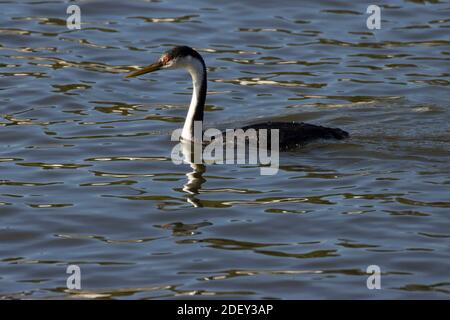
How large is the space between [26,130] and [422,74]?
5.71 metres

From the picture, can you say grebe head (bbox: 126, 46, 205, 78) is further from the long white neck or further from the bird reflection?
the bird reflection

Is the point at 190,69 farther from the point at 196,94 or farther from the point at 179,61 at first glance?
the point at 196,94

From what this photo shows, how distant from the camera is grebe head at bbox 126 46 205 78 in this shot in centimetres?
1475

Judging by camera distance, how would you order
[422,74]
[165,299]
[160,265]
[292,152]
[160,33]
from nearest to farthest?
[165,299]
[160,265]
[292,152]
[422,74]
[160,33]

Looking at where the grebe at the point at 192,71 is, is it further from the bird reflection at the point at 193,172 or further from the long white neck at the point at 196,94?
the bird reflection at the point at 193,172

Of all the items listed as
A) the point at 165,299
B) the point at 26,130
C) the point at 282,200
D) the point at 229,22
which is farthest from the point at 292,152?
the point at 229,22

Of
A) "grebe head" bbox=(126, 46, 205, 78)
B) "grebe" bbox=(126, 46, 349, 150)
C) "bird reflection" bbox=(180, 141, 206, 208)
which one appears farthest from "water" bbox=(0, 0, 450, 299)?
"grebe head" bbox=(126, 46, 205, 78)

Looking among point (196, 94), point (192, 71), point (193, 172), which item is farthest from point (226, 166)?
point (192, 71)

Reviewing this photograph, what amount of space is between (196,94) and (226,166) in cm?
131

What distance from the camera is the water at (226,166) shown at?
35.3 feet

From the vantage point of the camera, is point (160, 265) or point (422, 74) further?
point (422, 74)

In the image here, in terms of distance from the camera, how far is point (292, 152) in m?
14.2

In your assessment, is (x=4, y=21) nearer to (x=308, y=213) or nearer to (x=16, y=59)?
(x=16, y=59)

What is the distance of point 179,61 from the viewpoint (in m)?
14.8
